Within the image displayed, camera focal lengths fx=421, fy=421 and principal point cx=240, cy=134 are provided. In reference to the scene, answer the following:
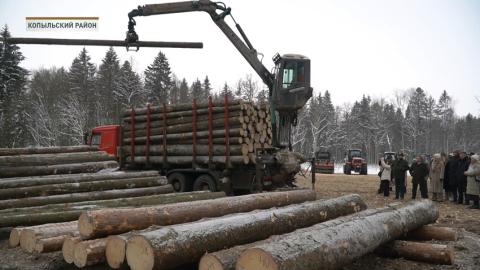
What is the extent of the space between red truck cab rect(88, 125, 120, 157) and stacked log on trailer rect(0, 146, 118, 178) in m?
4.01

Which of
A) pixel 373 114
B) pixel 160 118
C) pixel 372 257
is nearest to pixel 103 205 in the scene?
pixel 372 257

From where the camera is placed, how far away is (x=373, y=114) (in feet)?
255

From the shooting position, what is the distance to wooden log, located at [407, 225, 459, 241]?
7441 millimetres

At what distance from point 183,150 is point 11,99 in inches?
1371

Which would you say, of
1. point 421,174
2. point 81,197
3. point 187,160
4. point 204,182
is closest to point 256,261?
point 81,197

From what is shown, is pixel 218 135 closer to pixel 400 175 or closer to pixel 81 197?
pixel 81 197

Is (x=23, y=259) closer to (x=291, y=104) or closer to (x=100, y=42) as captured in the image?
(x=100, y=42)

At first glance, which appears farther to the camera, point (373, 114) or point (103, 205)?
point (373, 114)

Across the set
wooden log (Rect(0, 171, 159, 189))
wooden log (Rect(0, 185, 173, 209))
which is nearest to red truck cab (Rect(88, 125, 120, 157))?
wooden log (Rect(0, 171, 159, 189))

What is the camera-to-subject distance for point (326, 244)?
4.55 metres

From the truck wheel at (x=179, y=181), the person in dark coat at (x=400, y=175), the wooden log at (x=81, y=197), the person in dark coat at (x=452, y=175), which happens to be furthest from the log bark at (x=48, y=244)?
the person in dark coat at (x=452, y=175)

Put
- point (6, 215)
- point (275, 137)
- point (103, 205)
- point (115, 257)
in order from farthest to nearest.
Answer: point (275, 137)
point (103, 205)
point (6, 215)
point (115, 257)

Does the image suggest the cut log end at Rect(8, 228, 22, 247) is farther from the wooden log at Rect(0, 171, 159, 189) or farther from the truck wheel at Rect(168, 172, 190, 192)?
the truck wheel at Rect(168, 172, 190, 192)

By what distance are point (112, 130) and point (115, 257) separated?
1130 cm
